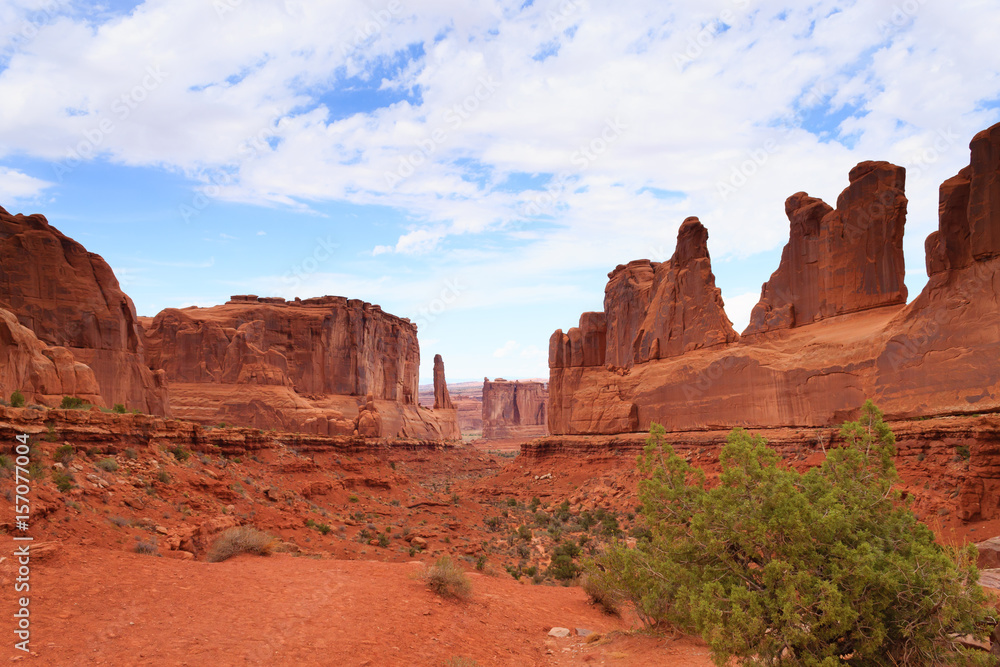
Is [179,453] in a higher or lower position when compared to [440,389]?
lower

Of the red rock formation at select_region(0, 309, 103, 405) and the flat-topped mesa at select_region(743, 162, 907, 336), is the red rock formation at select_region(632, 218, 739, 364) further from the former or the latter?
the red rock formation at select_region(0, 309, 103, 405)

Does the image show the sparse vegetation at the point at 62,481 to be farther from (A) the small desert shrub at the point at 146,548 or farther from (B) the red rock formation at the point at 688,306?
(B) the red rock formation at the point at 688,306

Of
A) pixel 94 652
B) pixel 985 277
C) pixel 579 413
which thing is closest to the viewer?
pixel 94 652

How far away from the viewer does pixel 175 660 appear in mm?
7090

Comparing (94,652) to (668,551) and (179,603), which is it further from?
(668,551)

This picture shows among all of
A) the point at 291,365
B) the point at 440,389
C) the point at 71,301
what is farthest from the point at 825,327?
the point at 440,389

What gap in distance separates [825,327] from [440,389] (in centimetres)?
6514

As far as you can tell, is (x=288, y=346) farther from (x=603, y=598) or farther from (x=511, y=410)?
(x=511, y=410)

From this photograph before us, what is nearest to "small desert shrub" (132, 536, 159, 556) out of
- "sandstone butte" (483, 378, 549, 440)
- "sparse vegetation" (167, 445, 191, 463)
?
"sparse vegetation" (167, 445, 191, 463)

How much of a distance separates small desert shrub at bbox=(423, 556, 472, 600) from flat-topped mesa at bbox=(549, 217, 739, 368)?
2383cm

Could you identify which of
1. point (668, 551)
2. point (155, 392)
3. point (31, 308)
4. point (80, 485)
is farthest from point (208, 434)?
point (668, 551)

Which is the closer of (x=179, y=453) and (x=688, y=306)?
(x=179, y=453)

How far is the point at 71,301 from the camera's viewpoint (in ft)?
82.7

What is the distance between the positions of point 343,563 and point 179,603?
465 centimetres
